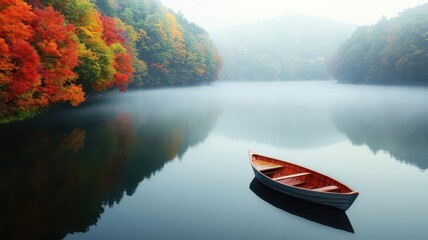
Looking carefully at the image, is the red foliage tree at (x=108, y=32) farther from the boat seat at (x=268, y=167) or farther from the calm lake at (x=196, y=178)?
the boat seat at (x=268, y=167)

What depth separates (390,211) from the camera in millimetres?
13070

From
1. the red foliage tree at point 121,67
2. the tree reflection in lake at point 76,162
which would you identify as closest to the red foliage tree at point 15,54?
the tree reflection in lake at point 76,162

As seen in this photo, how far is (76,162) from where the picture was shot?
1873cm

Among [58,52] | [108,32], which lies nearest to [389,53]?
Result: [108,32]

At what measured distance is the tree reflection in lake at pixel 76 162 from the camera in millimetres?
11977

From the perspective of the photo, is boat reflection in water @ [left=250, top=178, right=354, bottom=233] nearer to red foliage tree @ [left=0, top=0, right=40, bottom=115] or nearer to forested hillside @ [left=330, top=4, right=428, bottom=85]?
red foliage tree @ [left=0, top=0, right=40, bottom=115]

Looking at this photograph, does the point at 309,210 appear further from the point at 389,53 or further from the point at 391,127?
the point at 389,53

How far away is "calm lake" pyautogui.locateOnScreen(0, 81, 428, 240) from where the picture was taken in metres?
11.6

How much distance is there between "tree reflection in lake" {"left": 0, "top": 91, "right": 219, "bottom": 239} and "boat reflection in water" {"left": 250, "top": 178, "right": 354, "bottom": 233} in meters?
6.36

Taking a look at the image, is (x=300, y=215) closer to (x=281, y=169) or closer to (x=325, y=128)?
(x=281, y=169)

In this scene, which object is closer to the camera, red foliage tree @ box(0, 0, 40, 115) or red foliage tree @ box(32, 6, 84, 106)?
red foliage tree @ box(0, 0, 40, 115)

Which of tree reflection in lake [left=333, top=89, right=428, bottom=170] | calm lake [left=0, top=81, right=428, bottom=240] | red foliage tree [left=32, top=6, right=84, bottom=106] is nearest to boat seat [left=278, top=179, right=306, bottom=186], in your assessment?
calm lake [left=0, top=81, right=428, bottom=240]

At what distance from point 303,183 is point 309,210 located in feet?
6.19

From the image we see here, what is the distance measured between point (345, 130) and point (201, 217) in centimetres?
2166
